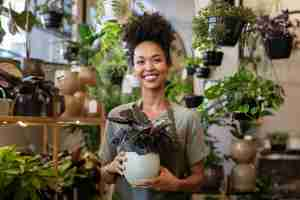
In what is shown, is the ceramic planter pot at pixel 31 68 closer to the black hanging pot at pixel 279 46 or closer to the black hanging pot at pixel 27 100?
the black hanging pot at pixel 27 100

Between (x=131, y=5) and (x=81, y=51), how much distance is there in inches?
42.7

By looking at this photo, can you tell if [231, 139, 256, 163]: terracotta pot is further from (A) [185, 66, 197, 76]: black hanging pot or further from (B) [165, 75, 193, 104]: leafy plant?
(A) [185, 66, 197, 76]: black hanging pot

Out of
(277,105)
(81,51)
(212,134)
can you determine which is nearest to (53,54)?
(81,51)

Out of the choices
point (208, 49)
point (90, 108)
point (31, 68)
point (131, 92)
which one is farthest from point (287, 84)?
point (31, 68)

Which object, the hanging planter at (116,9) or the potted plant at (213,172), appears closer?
the potted plant at (213,172)

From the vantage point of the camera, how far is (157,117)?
6.16 ft

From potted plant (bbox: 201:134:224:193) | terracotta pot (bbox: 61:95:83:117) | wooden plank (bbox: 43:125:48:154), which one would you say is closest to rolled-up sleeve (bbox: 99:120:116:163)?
terracotta pot (bbox: 61:95:83:117)

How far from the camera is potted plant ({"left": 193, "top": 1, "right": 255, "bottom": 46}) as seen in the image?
10.8 feet

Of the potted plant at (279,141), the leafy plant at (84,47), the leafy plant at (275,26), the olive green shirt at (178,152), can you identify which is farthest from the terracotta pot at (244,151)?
the olive green shirt at (178,152)

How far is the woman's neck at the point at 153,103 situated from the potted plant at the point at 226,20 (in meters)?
1.52

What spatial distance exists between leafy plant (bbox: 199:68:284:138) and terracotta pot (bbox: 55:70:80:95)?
1.17 m

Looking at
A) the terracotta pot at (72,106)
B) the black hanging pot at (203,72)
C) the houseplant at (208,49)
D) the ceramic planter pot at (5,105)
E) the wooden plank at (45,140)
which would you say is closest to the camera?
the ceramic planter pot at (5,105)

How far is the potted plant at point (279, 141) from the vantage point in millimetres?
3689

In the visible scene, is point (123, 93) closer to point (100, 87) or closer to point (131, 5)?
point (100, 87)
